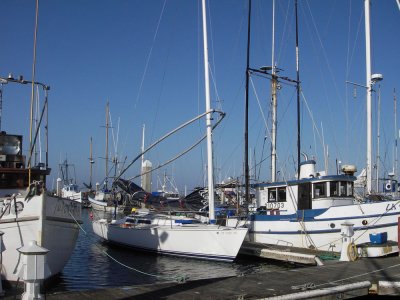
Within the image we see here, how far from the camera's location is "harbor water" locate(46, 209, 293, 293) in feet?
47.9

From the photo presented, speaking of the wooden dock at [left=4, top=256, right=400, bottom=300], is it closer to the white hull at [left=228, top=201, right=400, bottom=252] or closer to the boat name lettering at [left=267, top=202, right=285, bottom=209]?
the white hull at [left=228, top=201, right=400, bottom=252]

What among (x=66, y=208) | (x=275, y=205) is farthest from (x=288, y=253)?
(x=66, y=208)

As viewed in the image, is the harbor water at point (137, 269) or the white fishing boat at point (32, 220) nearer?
the white fishing boat at point (32, 220)

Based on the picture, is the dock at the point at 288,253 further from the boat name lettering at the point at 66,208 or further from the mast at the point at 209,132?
the boat name lettering at the point at 66,208

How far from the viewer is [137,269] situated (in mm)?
17281

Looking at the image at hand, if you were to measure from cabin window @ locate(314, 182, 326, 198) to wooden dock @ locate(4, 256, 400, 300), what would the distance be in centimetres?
771

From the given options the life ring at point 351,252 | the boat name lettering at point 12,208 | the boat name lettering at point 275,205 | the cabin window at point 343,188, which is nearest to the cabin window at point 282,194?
the boat name lettering at point 275,205

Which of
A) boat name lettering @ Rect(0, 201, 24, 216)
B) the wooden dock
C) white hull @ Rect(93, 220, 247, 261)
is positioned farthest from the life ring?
boat name lettering @ Rect(0, 201, 24, 216)

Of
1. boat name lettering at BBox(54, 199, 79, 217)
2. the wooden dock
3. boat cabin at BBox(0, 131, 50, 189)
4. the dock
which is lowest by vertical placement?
the dock

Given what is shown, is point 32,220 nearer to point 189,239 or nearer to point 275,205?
point 189,239

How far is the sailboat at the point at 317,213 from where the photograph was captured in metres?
17.4

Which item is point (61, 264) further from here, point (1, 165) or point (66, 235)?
point (1, 165)

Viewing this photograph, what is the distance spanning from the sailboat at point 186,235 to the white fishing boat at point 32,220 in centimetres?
520

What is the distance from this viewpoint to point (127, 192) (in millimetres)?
26891
